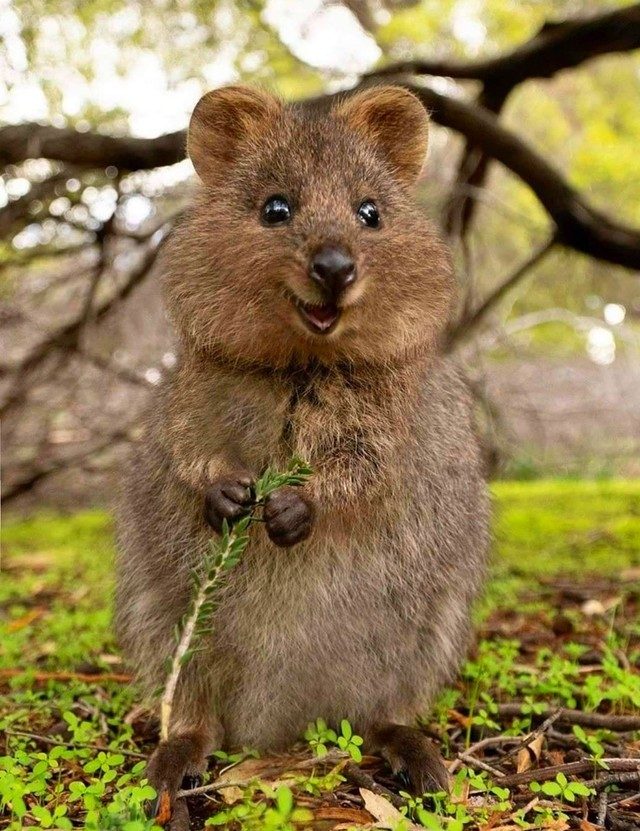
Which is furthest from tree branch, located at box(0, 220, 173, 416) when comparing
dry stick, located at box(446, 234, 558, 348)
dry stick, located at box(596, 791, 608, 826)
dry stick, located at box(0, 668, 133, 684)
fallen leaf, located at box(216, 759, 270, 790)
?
dry stick, located at box(596, 791, 608, 826)

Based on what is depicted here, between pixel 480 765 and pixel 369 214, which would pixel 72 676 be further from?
pixel 369 214

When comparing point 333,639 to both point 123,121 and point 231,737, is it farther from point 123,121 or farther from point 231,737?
point 123,121

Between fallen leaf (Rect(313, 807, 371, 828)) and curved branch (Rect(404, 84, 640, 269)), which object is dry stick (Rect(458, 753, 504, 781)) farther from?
curved branch (Rect(404, 84, 640, 269))

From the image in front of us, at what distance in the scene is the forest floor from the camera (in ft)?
7.27

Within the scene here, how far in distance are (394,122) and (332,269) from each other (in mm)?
1070

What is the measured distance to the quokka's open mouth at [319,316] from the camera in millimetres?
2443

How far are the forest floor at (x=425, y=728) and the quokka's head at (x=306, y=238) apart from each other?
123 cm

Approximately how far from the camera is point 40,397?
6.93 meters

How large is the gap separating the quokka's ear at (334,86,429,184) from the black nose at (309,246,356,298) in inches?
36.1

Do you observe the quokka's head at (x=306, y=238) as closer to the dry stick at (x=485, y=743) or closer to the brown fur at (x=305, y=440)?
the brown fur at (x=305, y=440)

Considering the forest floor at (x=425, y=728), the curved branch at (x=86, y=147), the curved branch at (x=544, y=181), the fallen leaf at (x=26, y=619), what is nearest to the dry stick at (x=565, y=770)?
the forest floor at (x=425, y=728)

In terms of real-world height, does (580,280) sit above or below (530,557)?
above

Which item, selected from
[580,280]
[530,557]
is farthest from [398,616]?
[580,280]

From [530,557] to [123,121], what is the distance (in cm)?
422
